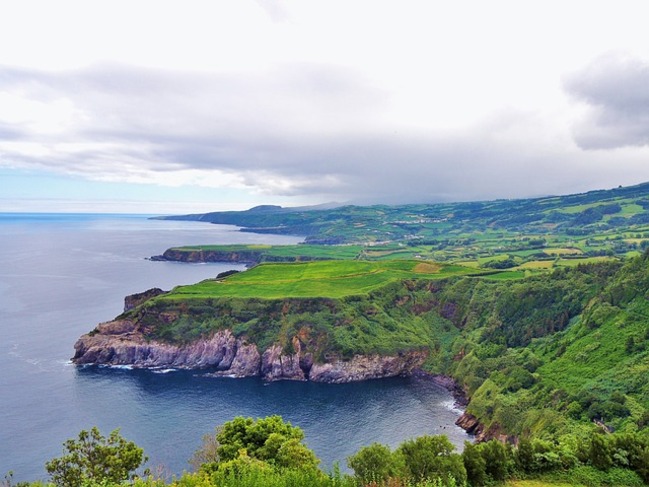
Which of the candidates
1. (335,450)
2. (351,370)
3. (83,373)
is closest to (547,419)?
(335,450)

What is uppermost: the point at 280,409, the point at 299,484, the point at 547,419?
the point at 299,484

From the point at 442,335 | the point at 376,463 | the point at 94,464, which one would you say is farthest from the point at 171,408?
the point at 442,335

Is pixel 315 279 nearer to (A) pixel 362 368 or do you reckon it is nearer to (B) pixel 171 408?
(A) pixel 362 368

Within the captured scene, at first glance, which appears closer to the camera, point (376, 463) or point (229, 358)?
point (376, 463)

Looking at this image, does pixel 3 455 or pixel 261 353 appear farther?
pixel 261 353

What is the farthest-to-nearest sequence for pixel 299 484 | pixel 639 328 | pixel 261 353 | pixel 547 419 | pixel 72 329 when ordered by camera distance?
pixel 72 329 < pixel 261 353 < pixel 639 328 < pixel 547 419 < pixel 299 484

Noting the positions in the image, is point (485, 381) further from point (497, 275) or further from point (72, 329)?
point (72, 329)

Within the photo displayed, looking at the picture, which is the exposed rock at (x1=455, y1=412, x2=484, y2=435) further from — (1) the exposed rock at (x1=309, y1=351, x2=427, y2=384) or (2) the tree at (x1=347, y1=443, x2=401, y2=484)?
(2) the tree at (x1=347, y1=443, x2=401, y2=484)
